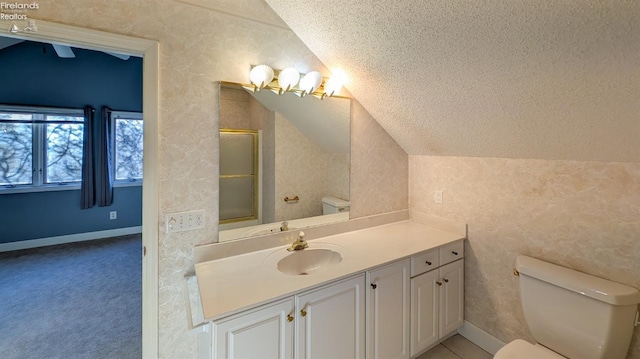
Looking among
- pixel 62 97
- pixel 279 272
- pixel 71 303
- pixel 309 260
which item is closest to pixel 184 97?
pixel 279 272

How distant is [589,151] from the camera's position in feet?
4.83

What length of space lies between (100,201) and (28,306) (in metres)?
2.29

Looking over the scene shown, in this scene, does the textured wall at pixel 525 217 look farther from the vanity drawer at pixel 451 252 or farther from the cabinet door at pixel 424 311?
the cabinet door at pixel 424 311

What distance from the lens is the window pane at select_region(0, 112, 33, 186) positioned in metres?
3.96

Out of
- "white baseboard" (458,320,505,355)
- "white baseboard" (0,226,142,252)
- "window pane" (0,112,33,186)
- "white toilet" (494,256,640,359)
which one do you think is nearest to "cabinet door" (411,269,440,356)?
"white baseboard" (458,320,505,355)

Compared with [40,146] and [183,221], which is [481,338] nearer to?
[183,221]

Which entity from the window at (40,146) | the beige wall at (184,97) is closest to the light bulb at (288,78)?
the beige wall at (184,97)

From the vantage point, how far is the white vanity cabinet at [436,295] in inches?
70.7

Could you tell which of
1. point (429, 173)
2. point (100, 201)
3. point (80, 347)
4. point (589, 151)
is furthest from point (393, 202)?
point (100, 201)

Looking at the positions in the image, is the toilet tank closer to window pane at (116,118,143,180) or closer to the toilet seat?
the toilet seat

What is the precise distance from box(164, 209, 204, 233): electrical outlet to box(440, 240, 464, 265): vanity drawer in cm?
161

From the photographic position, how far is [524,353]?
4.67ft

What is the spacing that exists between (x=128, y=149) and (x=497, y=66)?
219 inches

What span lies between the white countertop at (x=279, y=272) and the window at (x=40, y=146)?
4426 mm
